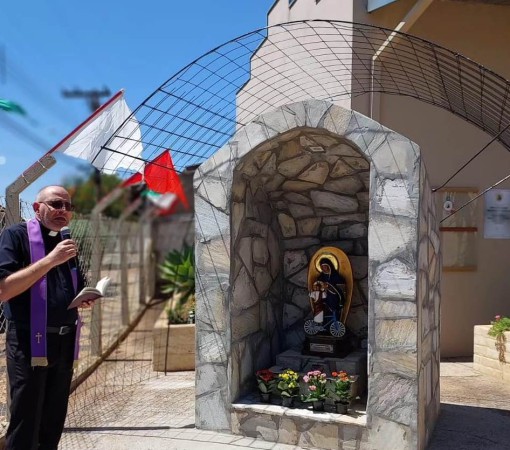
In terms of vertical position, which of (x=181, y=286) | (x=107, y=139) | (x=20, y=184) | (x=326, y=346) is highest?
(x=107, y=139)

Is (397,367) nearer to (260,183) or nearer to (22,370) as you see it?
(260,183)

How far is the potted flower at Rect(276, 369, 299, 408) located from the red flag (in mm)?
2167

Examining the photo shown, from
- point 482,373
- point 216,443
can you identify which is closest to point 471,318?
point 482,373

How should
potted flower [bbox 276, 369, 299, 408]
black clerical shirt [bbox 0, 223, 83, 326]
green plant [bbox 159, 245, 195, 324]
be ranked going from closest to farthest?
black clerical shirt [bbox 0, 223, 83, 326] < potted flower [bbox 276, 369, 299, 408] < green plant [bbox 159, 245, 195, 324]

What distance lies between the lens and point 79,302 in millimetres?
3600

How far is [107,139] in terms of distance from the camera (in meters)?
5.13

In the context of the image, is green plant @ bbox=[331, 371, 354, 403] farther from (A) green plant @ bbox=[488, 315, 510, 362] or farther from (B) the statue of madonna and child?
(A) green plant @ bbox=[488, 315, 510, 362]

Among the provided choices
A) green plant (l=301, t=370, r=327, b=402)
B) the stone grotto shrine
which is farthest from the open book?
green plant (l=301, t=370, r=327, b=402)

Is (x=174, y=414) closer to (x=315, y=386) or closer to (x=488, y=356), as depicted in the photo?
(x=315, y=386)

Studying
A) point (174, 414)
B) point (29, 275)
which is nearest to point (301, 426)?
point (174, 414)

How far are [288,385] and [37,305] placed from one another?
2.17 metres

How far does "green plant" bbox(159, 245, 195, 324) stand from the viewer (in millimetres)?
8242

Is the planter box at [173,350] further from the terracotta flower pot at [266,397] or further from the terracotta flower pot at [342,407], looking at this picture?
the terracotta flower pot at [342,407]

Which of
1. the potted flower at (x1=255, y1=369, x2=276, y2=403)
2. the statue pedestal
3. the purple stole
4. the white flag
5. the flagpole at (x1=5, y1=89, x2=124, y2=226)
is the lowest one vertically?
the potted flower at (x1=255, y1=369, x2=276, y2=403)
